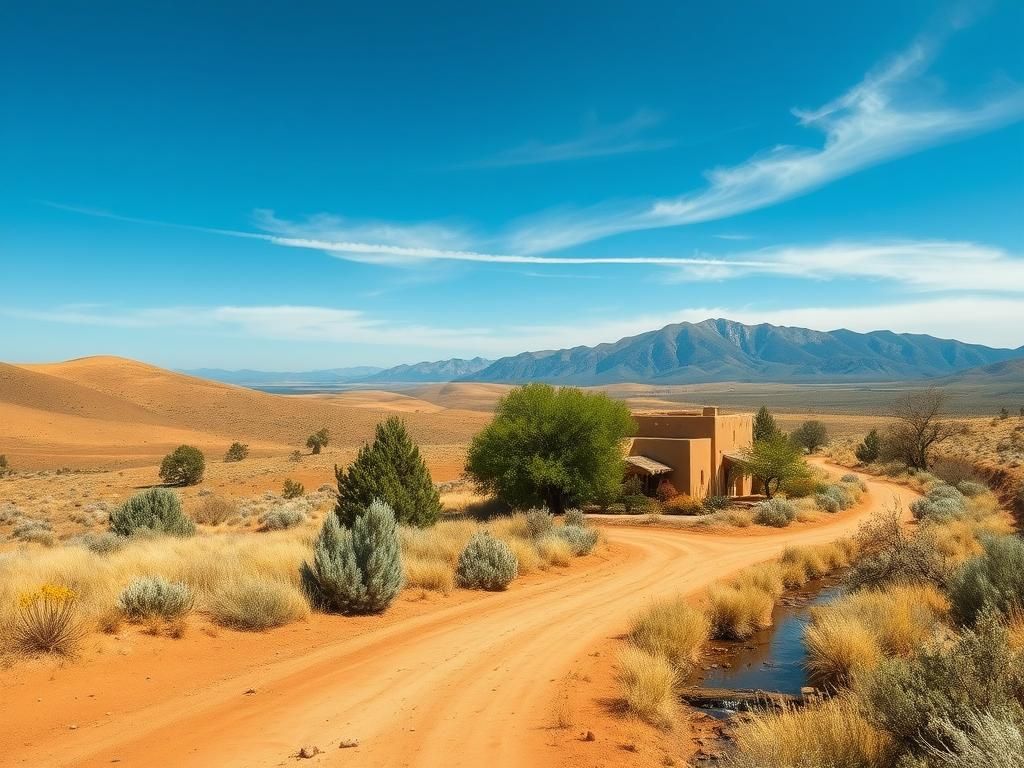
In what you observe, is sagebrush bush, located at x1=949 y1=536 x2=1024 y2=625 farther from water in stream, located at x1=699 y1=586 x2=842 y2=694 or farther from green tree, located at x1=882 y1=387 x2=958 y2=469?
green tree, located at x1=882 y1=387 x2=958 y2=469

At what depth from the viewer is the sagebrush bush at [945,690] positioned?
487cm

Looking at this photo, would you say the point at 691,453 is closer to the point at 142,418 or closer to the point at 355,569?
the point at 355,569

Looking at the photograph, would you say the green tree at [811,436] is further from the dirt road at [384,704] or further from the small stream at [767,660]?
the dirt road at [384,704]

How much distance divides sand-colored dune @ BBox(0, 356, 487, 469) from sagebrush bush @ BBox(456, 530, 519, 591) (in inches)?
2267

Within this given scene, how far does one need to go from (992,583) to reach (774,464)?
88.8 ft

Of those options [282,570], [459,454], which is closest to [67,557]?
[282,570]

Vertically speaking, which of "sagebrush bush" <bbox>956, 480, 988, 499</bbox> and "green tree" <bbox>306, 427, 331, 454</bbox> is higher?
"sagebrush bush" <bbox>956, 480, 988, 499</bbox>

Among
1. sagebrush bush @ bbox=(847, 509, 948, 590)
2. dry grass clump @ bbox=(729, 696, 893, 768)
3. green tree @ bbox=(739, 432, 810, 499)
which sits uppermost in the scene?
dry grass clump @ bbox=(729, 696, 893, 768)

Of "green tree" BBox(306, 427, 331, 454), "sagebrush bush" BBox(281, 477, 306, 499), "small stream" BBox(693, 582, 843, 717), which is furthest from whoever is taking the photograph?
"green tree" BBox(306, 427, 331, 454)

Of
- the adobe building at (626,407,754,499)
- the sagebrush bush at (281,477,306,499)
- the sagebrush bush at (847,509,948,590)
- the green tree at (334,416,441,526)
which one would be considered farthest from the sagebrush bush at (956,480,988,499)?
the sagebrush bush at (281,477,306,499)

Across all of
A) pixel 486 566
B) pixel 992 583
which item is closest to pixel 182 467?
pixel 486 566

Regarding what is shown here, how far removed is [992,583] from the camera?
9.99 meters

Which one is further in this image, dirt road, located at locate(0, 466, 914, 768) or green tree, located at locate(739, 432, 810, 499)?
green tree, located at locate(739, 432, 810, 499)

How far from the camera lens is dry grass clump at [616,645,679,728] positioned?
7.16m
